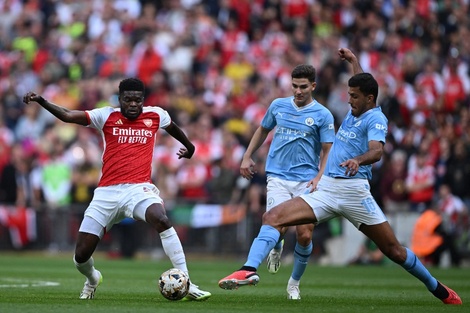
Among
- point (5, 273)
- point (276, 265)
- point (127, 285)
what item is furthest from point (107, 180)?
point (5, 273)

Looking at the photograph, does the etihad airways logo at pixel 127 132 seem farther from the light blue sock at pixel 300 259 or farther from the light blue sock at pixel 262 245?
the light blue sock at pixel 300 259

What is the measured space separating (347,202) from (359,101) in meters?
1.15

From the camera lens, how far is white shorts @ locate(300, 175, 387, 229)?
12500mm

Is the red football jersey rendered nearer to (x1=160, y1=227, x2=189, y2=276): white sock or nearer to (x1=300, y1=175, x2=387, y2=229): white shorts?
(x1=160, y1=227, x2=189, y2=276): white sock

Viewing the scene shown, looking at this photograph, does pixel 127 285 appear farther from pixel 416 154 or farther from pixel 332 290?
pixel 416 154

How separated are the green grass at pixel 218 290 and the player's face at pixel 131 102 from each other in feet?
7.10

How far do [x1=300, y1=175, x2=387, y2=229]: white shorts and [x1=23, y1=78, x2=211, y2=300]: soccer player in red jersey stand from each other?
5.31 feet

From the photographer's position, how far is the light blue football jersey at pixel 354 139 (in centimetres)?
1241

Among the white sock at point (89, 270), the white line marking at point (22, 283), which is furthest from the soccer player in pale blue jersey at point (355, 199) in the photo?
the white line marking at point (22, 283)

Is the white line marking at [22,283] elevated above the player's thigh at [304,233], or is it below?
below

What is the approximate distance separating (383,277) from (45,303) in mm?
8851

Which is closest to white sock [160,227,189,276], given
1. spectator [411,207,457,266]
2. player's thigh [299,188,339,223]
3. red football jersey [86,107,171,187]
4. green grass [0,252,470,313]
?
green grass [0,252,470,313]

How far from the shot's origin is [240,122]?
27141 millimetres

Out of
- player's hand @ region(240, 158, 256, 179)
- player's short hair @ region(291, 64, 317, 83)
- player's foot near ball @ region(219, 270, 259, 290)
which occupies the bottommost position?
player's foot near ball @ region(219, 270, 259, 290)
